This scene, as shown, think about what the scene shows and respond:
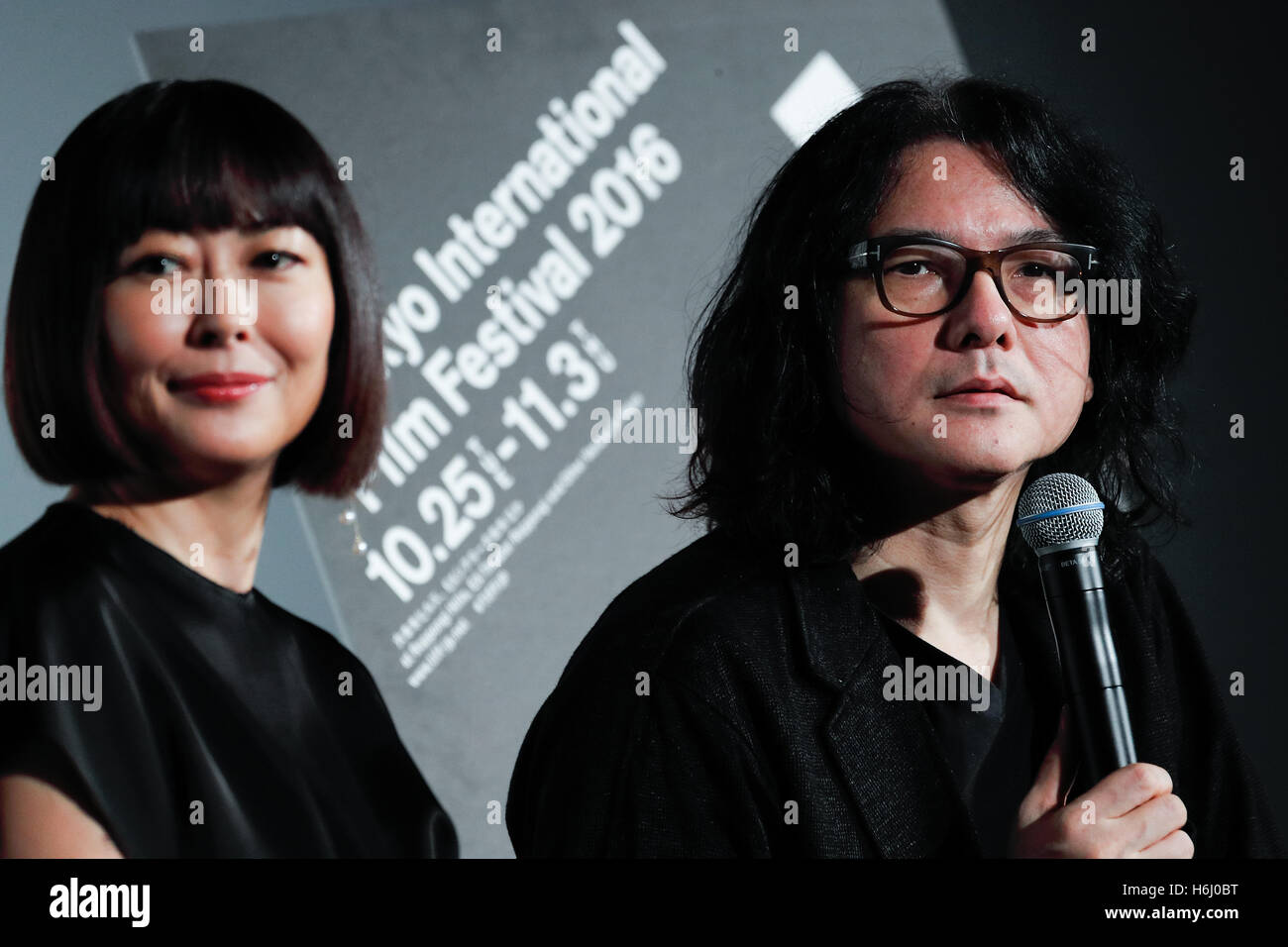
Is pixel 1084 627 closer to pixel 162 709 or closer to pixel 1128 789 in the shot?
pixel 1128 789

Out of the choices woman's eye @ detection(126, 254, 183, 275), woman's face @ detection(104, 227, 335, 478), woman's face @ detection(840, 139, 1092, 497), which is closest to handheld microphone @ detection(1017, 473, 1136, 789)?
woman's face @ detection(840, 139, 1092, 497)

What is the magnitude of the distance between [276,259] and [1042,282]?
108 cm

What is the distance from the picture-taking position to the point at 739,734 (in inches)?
58.4

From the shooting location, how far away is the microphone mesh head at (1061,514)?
149 cm

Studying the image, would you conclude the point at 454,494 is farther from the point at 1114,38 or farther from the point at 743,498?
the point at 1114,38

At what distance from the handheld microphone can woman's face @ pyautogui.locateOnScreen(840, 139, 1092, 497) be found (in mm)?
156

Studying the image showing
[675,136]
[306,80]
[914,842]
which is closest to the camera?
[914,842]

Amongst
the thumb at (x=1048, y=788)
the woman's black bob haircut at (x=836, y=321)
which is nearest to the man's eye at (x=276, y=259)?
the woman's black bob haircut at (x=836, y=321)

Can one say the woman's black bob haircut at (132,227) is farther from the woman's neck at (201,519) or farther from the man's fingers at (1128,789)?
the man's fingers at (1128,789)

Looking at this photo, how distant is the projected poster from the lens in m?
2.27

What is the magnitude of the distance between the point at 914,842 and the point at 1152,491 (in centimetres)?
82

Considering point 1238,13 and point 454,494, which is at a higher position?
point 1238,13
